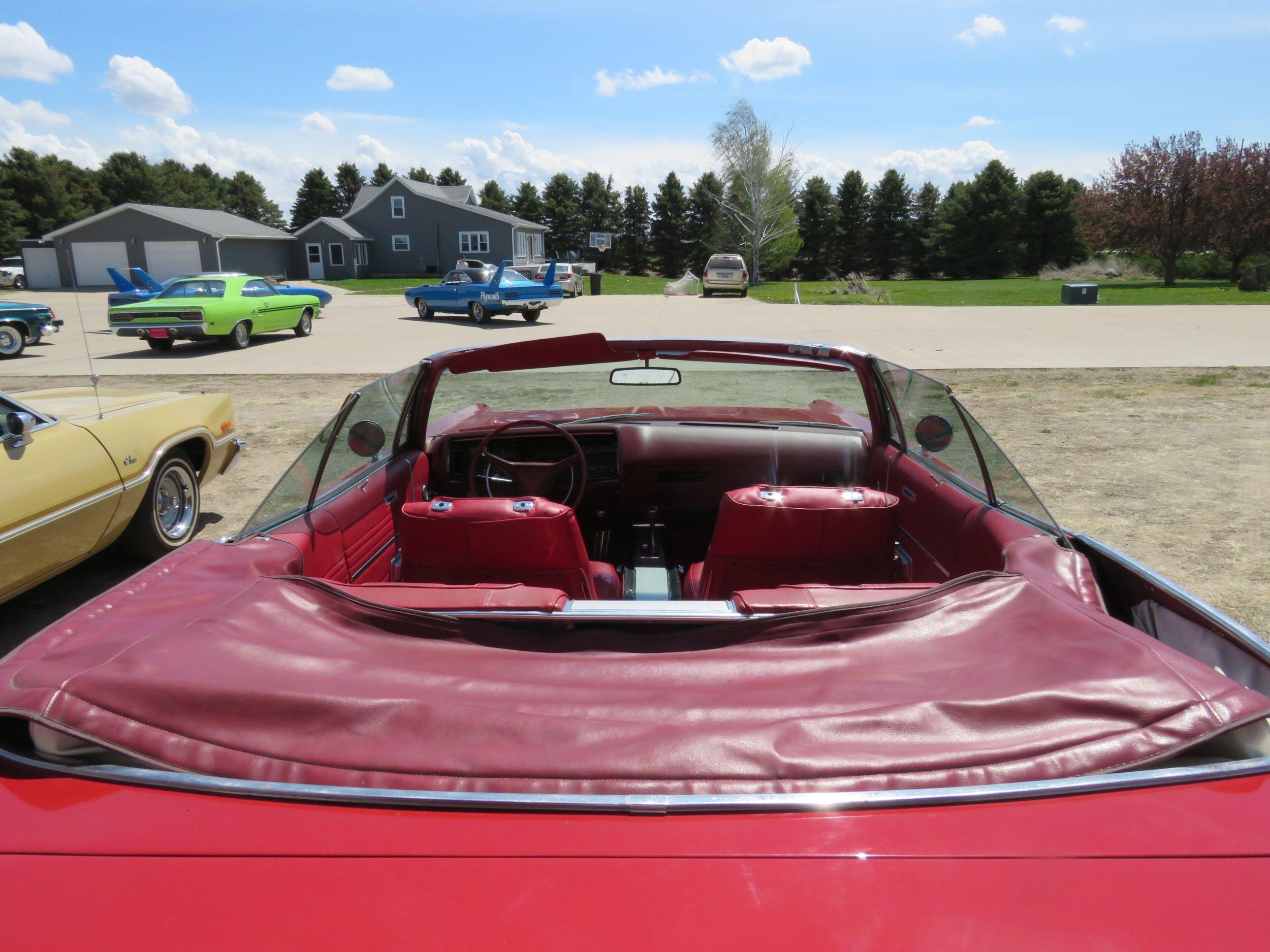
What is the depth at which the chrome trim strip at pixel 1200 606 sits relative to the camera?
1.66 m

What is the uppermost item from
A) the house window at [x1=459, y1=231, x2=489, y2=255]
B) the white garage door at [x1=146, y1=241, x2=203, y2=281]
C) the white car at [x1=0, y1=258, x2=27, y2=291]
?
the house window at [x1=459, y1=231, x2=489, y2=255]

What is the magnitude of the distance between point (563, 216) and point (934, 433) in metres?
70.3

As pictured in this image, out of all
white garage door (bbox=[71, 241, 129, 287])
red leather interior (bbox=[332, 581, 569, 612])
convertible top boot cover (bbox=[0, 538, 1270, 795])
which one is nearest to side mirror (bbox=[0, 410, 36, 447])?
convertible top boot cover (bbox=[0, 538, 1270, 795])

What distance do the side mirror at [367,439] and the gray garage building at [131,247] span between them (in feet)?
147

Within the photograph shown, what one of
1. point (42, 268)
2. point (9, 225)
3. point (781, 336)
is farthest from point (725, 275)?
point (9, 225)

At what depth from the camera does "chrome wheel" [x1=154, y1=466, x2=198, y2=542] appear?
5.21 meters

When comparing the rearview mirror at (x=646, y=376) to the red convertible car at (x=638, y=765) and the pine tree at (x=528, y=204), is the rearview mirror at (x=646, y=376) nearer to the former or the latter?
the red convertible car at (x=638, y=765)

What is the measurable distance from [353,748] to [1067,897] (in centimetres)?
→ 109

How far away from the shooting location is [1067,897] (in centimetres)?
109

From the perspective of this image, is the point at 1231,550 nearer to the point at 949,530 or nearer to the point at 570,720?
the point at 949,530

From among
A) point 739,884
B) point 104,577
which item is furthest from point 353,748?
point 104,577

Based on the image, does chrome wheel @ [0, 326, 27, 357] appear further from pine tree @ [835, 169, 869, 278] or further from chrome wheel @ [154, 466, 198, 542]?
pine tree @ [835, 169, 869, 278]

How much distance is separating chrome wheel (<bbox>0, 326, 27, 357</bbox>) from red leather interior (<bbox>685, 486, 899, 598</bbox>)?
18144mm

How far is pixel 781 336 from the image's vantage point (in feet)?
56.0
